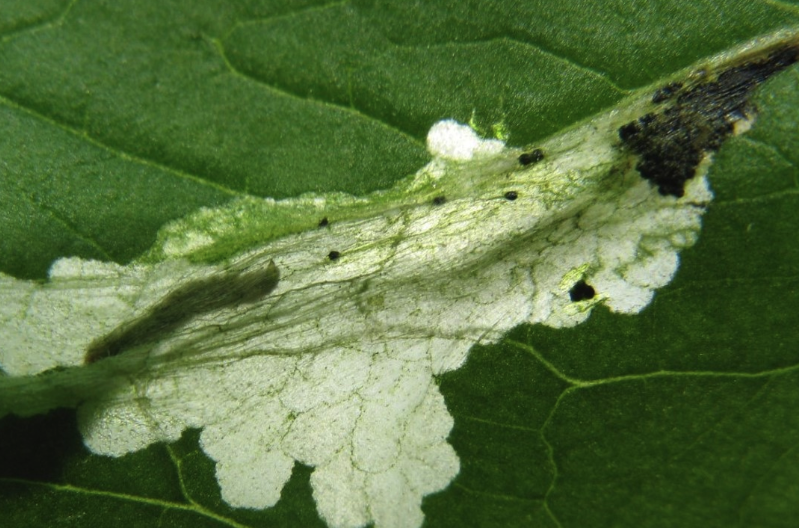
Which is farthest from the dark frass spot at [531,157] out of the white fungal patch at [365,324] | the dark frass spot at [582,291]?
the dark frass spot at [582,291]

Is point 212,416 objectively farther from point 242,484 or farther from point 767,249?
point 767,249

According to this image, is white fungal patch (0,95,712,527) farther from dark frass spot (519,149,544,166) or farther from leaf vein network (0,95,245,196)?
leaf vein network (0,95,245,196)

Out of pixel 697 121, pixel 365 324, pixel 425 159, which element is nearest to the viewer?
pixel 697 121

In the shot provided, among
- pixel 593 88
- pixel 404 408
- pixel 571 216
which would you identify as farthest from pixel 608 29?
pixel 404 408

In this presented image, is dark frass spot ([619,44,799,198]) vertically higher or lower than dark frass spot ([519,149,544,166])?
lower

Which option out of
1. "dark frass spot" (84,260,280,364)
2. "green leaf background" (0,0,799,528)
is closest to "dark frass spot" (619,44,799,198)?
"green leaf background" (0,0,799,528)

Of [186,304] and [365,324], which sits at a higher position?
[186,304]

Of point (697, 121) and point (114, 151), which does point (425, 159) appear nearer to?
point (697, 121)

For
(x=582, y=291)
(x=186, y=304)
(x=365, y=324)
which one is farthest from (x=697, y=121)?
(x=186, y=304)
